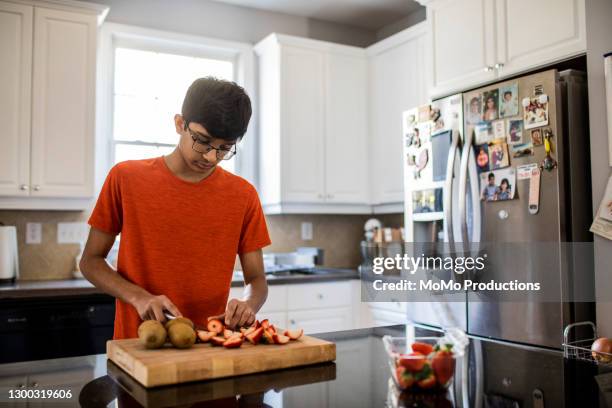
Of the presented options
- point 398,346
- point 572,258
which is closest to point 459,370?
point 398,346

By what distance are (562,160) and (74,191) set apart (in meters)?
2.49

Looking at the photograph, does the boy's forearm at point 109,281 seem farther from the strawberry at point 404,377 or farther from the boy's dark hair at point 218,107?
the strawberry at point 404,377

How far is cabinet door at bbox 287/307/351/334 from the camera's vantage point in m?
3.47

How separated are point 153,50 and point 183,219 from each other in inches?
99.7

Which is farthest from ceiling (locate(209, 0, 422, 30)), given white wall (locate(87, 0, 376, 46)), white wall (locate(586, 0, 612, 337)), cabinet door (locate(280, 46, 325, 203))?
white wall (locate(586, 0, 612, 337))

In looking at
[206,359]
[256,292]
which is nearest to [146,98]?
[256,292]

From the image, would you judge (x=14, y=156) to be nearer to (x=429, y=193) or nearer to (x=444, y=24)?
(x=429, y=193)

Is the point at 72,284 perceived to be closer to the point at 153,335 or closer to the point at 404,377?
the point at 153,335

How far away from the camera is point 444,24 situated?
3.12 metres

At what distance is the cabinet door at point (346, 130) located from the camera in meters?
→ 4.00

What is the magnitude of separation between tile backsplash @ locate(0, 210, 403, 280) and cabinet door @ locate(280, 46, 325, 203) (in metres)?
0.42

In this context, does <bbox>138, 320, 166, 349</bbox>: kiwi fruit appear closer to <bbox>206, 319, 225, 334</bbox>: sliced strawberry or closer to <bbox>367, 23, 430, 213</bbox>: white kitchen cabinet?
<bbox>206, 319, 225, 334</bbox>: sliced strawberry

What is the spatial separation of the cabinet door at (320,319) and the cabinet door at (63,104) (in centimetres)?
141

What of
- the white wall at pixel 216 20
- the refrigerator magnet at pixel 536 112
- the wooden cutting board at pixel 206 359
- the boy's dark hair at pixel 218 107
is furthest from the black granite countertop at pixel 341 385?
the white wall at pixel 216 20
